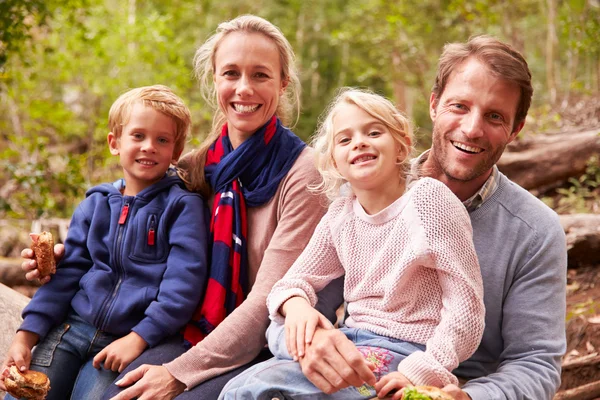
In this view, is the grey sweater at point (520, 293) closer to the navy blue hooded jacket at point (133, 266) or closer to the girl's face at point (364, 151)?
the girl's face at point (364, 151)

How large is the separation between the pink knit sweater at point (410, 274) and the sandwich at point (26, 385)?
92 centimetres

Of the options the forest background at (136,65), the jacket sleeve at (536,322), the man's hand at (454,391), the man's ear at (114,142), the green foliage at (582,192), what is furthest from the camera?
the forest background at (136,65)

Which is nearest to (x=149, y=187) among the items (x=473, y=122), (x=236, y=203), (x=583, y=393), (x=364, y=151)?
(x=236, y=203)

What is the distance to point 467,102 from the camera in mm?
2385

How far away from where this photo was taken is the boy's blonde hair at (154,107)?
282cm

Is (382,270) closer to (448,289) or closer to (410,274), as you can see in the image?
(410,274)

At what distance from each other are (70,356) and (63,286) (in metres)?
0.29

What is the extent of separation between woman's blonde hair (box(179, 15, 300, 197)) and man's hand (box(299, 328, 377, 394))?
1.08 m

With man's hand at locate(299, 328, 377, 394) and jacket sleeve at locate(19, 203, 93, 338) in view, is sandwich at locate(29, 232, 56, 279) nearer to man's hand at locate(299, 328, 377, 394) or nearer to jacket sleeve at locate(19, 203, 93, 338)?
jacket sleeve at locate(19, 203, 93, 338)

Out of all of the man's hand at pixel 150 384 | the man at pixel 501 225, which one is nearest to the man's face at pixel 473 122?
the man at pixel 501 225

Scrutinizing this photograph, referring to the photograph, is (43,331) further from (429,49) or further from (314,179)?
(429,49)

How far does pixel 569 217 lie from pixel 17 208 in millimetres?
6505

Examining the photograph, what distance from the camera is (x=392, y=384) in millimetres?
1924

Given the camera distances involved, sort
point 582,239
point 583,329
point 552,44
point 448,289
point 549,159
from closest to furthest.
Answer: point 448,289
point 583,329
point 582,239
point 549,159
point 552,44
